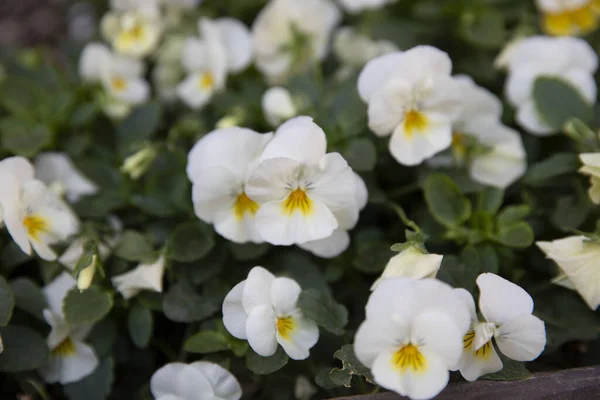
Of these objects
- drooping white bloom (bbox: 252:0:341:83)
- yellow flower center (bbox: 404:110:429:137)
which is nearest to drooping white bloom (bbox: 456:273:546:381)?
yellow flower center (bbox: 404:110:429:137)

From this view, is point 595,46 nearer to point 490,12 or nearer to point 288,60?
point 490,12

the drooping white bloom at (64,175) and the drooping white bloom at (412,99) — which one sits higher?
the drooping white bloom at (412,99)

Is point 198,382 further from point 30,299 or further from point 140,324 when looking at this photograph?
point 30,299

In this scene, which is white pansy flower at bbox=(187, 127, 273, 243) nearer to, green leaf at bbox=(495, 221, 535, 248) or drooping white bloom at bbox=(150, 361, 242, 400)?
drooping white bloom at bbox=(150, 361, 242, 400)

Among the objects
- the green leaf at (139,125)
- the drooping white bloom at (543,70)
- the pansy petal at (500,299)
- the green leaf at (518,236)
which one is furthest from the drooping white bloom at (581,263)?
the green leaf at (139,125)

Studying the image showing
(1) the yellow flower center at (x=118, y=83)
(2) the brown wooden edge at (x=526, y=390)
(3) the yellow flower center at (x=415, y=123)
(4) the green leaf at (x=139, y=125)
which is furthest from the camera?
(1) the yellow flower center at (x=118, y=83)

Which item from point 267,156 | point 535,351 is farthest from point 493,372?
point 267,156

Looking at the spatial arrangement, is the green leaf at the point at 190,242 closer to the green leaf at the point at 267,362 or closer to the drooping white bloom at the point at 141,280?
the drooping white bloom at the point at 141,280
